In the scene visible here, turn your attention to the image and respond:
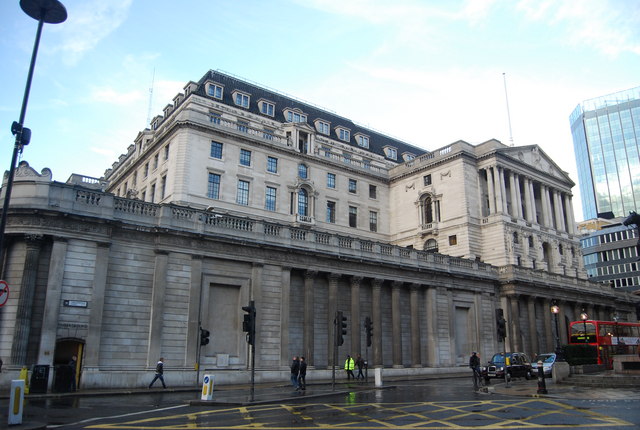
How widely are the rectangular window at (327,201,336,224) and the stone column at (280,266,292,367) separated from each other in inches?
853

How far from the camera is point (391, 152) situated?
74.5 m

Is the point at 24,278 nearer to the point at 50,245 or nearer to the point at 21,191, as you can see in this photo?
the point at 50,245

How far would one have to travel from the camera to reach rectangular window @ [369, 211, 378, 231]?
6106 cm

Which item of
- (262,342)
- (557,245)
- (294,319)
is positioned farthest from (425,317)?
(557,245)

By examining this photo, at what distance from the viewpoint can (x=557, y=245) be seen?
62875 millimetres

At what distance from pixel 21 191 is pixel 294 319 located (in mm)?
18149

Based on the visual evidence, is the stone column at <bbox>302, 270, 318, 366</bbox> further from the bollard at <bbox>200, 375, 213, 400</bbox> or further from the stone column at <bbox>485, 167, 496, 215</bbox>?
the stone column at <bbox>485, 167, 496, 215</bbox>

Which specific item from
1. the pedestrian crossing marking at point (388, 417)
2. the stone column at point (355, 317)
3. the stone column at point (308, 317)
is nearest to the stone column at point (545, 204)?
the stone column at point (355, 317)

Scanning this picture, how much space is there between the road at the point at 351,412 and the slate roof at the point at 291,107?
131ft

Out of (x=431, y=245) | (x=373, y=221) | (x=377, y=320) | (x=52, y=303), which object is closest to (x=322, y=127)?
(x=373, y=221)

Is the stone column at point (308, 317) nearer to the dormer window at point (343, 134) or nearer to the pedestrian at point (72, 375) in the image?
the pedestrian at point (72, 375)

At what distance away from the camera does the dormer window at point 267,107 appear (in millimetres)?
59528

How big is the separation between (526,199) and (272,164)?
30774 mm

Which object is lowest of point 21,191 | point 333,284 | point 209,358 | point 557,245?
point 209,358
